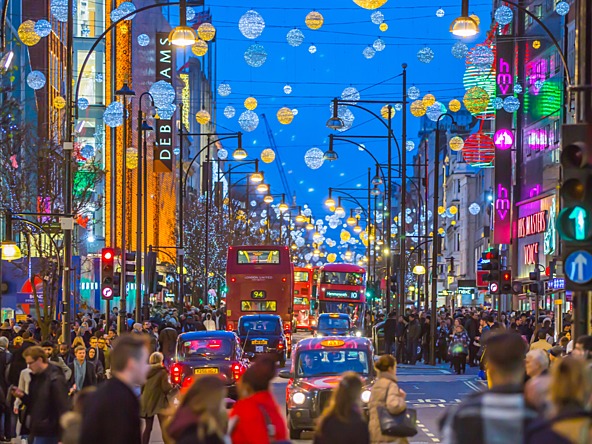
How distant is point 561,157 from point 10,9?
53.8 m

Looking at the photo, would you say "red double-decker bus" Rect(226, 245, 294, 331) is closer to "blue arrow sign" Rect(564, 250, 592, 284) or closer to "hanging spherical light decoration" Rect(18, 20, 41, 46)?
"hanging spherical light decoration" Rect(18, 20, 41, 46)

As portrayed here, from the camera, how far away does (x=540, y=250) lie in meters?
63.4

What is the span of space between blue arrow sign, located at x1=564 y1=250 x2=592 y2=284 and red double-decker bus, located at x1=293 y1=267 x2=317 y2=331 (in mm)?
67955

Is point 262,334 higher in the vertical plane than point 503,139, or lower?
lower

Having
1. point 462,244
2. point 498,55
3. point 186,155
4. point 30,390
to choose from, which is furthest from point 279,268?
point 186,155

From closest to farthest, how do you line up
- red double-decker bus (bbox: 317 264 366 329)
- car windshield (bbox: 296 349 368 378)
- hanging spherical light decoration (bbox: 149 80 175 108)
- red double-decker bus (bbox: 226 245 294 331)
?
car windshield (bbox: 296 349 368 378) → hanging spherical light decoration (bbox: 149 80 175 108) → red double-decker bus (bbox: 226 245 294 331) → red double-decker bus (bbox: 317 264 366 329)

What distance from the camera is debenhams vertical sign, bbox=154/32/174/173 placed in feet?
311

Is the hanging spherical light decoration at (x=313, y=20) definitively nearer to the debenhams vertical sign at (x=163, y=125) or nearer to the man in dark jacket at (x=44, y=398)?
the man in dark jacket at (x=44, y=398)

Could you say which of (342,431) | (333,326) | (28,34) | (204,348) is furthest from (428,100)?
(342,431)

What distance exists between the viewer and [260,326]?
4197 centimetres

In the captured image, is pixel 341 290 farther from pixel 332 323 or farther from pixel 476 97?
pixel 476 97

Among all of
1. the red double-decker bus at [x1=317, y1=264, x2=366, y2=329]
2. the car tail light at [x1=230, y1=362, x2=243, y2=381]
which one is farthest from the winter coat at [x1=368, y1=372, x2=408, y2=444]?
the red double-decker bus at [x1=317, y1=264, x2=366, y2=329]

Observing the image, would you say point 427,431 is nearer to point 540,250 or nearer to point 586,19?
point 586,19

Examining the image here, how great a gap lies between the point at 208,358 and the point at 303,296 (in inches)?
2231
